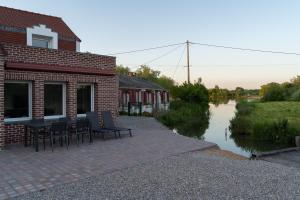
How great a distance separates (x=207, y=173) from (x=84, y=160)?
10.5ft

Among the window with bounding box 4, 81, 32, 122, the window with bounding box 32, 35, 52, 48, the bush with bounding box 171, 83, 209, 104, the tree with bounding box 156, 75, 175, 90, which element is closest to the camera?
the window with bounding box 4, 81, 32, 122

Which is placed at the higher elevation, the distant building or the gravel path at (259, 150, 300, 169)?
the distant building

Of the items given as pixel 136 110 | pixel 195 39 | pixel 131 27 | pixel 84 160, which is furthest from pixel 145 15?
pixel 84 160

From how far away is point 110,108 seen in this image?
1253cm

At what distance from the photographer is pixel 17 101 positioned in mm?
9969

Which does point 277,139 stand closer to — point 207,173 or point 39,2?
point 207,173

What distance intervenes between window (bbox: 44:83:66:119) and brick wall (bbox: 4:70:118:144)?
240 mm

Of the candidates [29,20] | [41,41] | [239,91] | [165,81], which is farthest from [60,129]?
[239,91]

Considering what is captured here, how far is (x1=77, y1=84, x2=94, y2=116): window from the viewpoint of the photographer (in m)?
11.9

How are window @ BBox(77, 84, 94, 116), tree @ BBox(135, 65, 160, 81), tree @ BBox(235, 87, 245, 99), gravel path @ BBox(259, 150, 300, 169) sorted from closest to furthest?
gravel path @ BBox(259, 150, 300, 169), window @ BBox(77, 84, 94, 116), tree @ BBox(135, 65, 160, 81), tree @ BBox(235, 87, 245, 99)

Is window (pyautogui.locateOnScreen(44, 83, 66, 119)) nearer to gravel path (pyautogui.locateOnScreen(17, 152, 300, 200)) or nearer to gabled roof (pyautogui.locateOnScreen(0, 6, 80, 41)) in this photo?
gabled roof (pyautogui.locateOnScreen(0, 6, 80, 41))

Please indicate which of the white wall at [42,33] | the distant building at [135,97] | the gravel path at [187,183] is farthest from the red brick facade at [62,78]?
the distant building at [135,97]

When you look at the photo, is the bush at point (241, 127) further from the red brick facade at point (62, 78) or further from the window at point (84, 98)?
the window at point (84, 98)

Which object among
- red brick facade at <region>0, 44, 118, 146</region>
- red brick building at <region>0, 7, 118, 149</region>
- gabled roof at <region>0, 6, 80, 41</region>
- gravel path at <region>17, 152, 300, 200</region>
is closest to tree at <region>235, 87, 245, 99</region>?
gabled roof at <region>0, 6, 80, 41</region>
